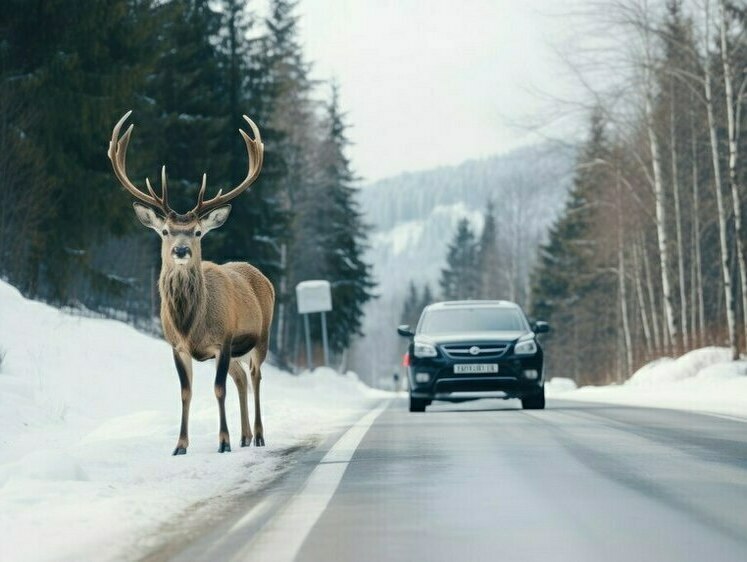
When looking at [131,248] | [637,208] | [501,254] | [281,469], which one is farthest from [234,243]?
[501,254]

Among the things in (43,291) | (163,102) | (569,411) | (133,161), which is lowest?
(569,411)

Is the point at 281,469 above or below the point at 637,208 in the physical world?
below

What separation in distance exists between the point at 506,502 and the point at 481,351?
11.3m

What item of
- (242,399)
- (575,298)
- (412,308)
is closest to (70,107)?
(242,399)

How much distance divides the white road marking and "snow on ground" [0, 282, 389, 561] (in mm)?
427

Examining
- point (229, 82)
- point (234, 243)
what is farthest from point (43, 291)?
point (229, 82)

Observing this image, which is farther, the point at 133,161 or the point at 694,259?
the point at 694,259

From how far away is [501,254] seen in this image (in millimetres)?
94375

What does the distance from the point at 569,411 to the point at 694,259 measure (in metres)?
28.4

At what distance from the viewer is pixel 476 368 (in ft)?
63.0

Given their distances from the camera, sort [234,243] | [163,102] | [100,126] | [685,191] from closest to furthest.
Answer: [100,126], [163,102], [234,243], [685,191]

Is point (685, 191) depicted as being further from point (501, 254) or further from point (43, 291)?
point (501, 254)

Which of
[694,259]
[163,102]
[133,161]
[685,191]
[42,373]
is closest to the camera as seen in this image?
[42,373]

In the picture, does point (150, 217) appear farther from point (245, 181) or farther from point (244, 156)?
point (244, 156)
